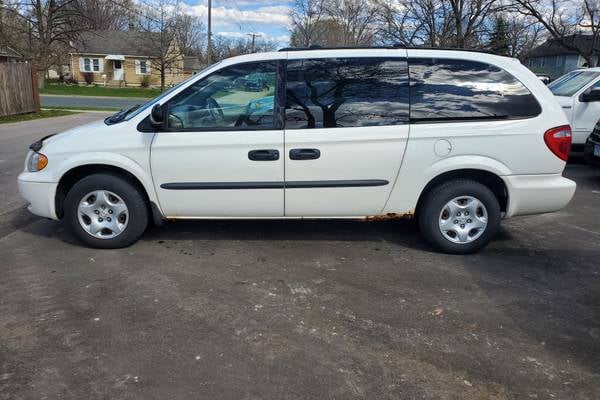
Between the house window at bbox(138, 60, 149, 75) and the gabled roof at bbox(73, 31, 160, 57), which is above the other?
the gabled roof at bbox(73, 31, 160, 57)

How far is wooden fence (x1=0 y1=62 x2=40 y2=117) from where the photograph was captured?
54.9 ft

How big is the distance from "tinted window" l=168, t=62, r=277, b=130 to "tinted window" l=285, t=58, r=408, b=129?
21 centimetres

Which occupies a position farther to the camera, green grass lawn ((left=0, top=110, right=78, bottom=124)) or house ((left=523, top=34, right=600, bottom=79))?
house ((left=523, top=34, right=600, bottom=79))

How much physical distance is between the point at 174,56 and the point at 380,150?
4812 centimetres

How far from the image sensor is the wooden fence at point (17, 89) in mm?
16719

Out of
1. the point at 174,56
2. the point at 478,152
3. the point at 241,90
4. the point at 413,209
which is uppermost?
the point at 174,56

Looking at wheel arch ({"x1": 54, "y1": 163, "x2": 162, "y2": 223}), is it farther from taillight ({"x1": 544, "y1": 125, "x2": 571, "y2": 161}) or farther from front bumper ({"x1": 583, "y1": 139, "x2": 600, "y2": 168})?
front bumper ({"x1": 583, "y1": 139, "x2": 600, "y2": 168})

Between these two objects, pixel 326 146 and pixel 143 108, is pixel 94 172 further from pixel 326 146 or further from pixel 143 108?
pixel 326 146

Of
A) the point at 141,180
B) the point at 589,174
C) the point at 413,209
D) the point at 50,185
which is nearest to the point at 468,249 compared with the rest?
the point at 413,209

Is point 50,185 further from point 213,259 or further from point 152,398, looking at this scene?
point 152,398

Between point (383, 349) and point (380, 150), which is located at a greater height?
point (380, 150)

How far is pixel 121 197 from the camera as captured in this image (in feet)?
15.8

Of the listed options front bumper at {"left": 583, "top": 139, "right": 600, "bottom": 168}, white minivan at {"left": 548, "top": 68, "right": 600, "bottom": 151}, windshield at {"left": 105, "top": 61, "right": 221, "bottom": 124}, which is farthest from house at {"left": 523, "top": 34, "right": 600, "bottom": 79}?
windshield at {"left": 105, "top": 61, "right": 221, "bottom": 124}

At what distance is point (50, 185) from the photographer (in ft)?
15.8
